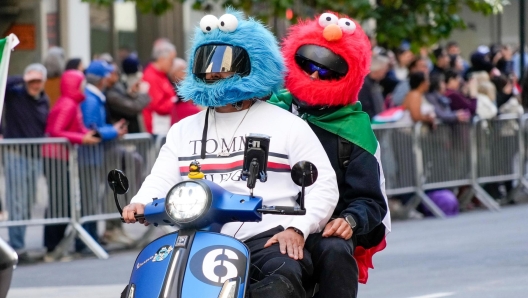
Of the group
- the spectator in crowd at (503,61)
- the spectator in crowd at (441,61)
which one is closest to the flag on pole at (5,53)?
the spectator in crowd at (441,61)

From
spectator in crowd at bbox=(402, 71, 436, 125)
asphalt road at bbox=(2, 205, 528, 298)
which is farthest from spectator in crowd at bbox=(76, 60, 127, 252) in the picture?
spectator in crowd at bbox=(402, 71, 436, 125)

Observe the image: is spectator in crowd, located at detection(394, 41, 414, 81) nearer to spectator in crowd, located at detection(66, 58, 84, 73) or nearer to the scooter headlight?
spectator in crowd, located at detection(66, 58, 84, 73)

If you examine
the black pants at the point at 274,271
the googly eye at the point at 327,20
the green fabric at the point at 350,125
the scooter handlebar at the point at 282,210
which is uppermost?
the googly eye at the point at 327,20

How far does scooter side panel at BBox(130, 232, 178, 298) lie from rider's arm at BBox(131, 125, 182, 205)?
0.54 metres

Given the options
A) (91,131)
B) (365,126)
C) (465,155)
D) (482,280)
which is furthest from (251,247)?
(465,155)

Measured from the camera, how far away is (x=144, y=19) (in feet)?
78.6

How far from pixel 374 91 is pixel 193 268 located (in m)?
9.87

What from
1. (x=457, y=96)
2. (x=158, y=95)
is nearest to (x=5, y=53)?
(x=158, y=95)

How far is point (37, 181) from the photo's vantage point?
1094cm

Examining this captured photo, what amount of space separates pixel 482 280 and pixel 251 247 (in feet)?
15.1

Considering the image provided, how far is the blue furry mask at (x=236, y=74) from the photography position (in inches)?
203

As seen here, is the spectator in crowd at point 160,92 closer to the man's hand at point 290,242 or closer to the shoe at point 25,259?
the shoe at point 25,259

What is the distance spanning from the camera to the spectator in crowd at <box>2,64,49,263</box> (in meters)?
10.8

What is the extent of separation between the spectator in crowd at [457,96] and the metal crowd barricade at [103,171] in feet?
16.5
